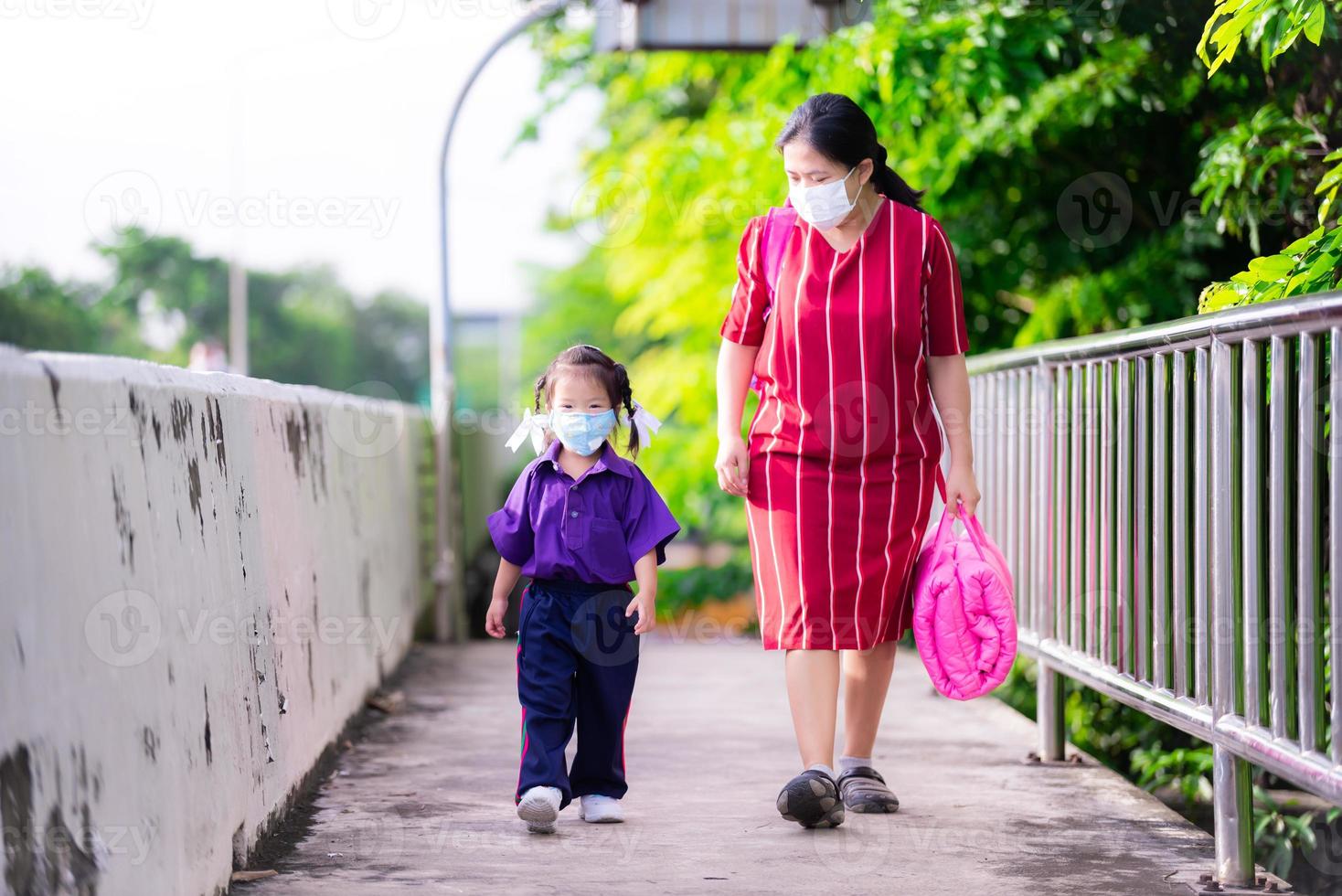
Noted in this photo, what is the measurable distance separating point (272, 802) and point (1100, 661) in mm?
2227

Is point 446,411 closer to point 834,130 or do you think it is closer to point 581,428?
point 581,428

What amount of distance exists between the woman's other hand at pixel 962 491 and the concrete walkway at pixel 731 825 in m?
0.80

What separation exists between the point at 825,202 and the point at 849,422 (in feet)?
1.79

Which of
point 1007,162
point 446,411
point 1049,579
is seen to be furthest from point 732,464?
point 446,411

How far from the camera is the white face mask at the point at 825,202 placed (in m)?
3.87

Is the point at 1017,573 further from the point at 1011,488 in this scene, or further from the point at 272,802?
the point at 272,802

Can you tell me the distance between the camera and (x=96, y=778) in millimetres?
2408

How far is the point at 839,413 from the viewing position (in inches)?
153

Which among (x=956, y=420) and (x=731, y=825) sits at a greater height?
(x=956, y=420)

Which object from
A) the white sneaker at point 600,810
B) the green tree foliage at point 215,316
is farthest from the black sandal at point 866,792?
the green tree foliage at point 215,316

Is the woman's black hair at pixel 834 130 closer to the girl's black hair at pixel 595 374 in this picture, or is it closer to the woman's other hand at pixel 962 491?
the girl's black hair at pixel 595 374

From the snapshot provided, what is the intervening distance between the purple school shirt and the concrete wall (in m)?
0.63

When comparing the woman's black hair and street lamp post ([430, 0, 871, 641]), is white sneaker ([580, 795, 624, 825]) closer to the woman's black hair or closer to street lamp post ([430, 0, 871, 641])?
the woman's black hair

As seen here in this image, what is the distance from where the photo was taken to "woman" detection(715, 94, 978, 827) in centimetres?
390
